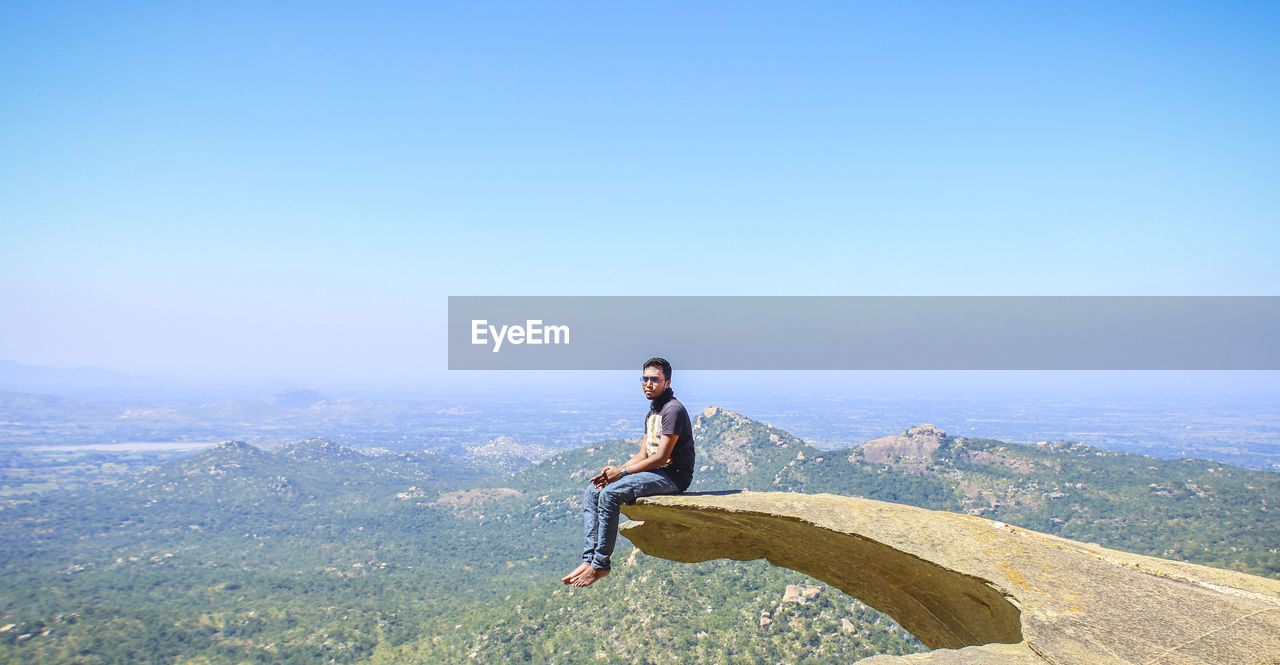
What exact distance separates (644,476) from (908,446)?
6520 inches

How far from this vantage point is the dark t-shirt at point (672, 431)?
9062mm

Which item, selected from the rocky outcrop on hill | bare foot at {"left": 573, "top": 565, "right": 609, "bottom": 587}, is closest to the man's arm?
bare foot at {"left": 573, "top": 565, "right": 609, "bottom": 587}

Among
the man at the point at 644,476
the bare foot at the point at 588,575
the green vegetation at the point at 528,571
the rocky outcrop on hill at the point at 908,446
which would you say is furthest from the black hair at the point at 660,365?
the rocky outcrop on hill at the point at 908,446

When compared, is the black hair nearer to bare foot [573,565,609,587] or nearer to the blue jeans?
the blue jeans

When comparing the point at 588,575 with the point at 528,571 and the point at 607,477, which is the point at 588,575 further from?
the point at 528,571

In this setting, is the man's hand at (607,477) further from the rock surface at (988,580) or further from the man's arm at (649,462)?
the rock surface at (988,580)

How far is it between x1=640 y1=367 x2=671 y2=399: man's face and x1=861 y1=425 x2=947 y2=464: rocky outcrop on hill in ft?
527

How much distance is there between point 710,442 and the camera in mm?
188250

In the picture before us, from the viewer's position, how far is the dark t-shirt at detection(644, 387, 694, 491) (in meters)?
9.06

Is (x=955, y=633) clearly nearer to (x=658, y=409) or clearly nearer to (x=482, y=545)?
(x=658, y=409)

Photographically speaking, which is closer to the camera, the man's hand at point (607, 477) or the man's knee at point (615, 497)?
the man's knee at point (615, 497)

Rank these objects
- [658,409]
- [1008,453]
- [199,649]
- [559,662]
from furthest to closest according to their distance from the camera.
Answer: [1008,453]
[199,649]
[559,662]
[658,409]

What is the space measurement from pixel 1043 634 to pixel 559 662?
8199 centimetres

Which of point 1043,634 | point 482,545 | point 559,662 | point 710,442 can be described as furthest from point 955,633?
point 710,442
